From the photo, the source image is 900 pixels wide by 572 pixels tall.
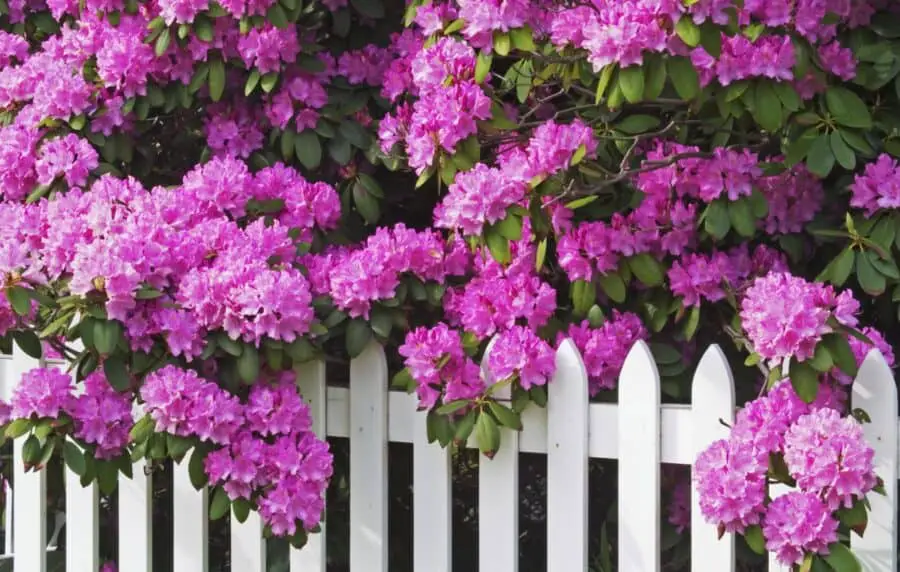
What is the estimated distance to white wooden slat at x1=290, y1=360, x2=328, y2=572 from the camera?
264cm

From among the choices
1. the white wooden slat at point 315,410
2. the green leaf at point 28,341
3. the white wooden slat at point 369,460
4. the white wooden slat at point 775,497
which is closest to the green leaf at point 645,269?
the white wooden slat at point 775,497

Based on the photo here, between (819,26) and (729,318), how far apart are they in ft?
1.99

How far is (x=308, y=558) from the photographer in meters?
2.67

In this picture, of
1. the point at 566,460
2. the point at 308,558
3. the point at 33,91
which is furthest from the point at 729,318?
the point at 33,91

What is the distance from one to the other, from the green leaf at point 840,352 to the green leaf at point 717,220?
13.9 inches

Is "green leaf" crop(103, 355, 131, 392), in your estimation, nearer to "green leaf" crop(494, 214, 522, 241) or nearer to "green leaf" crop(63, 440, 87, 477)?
"green leaf" crop(63, 440, 87, 477)

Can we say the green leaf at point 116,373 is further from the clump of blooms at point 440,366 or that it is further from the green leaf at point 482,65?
the green leaf at point 482,65

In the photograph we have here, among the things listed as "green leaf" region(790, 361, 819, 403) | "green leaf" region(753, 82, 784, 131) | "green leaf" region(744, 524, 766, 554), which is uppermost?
"green leaf" region(753, 82, 784, 131)

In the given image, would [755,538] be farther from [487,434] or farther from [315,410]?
[315,410]

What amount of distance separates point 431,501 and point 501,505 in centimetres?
16

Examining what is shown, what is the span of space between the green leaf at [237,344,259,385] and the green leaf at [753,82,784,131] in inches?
39.5

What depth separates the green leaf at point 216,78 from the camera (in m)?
2.70

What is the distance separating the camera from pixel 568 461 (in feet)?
7.79

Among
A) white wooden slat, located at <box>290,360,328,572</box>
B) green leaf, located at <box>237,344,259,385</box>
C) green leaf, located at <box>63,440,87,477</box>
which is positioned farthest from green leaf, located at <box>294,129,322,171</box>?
green leaf, located at <box>63,440,87,477</box>
